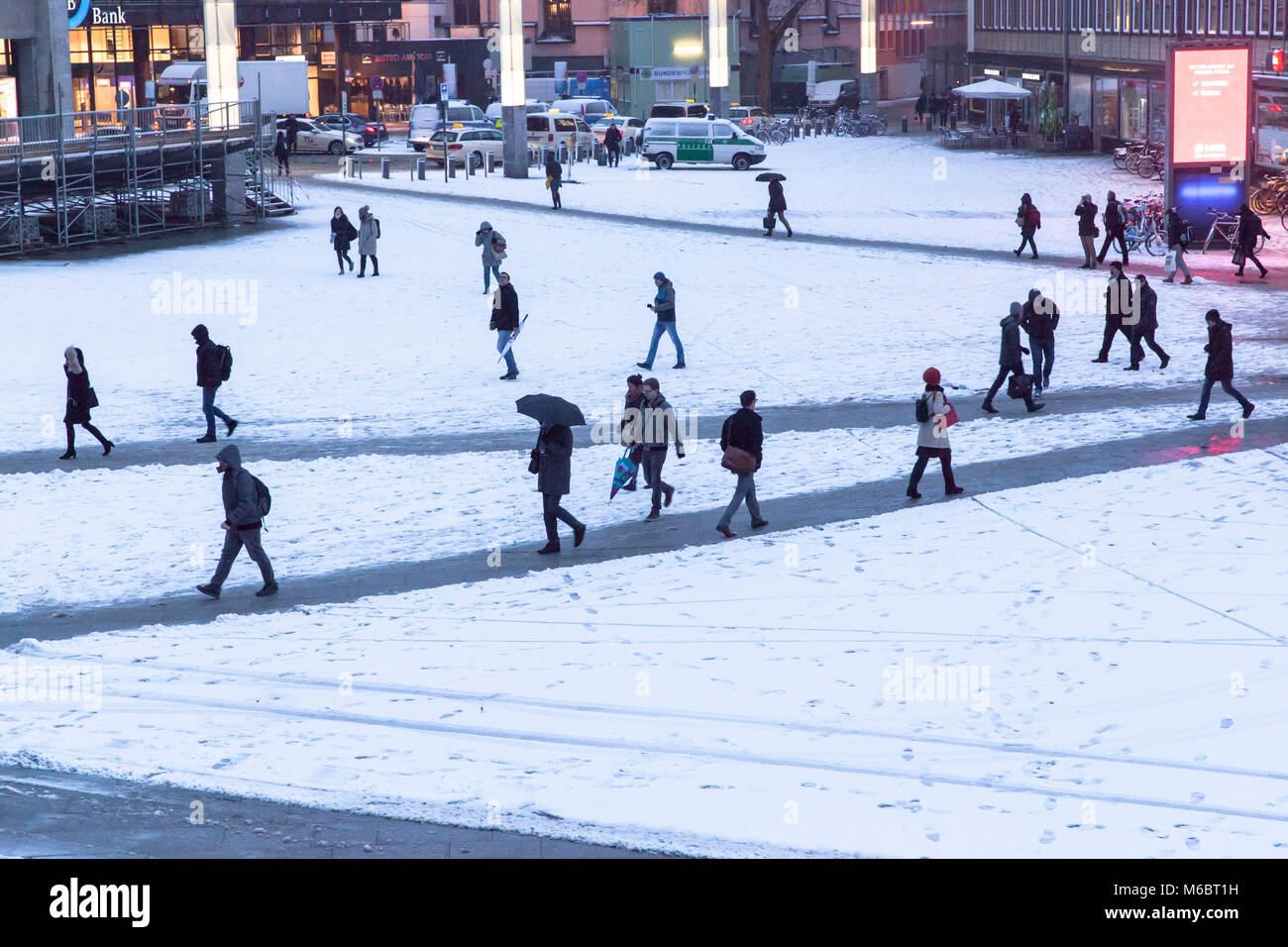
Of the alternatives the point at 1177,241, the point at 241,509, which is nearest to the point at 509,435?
the point at 241,509

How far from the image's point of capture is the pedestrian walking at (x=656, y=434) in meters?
14.4

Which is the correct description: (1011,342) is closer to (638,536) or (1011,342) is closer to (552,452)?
(638,536)

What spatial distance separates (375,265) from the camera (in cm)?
2833

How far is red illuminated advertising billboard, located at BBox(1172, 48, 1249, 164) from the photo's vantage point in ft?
101

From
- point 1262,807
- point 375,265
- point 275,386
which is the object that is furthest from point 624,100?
point 1262,807

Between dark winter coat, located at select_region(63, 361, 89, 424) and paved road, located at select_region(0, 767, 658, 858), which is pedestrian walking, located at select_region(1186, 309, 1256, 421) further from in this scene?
dark winter coat, located at select_region(63, 361, 89, 424)

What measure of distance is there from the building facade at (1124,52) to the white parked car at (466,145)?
19.7m

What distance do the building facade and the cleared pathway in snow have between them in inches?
984

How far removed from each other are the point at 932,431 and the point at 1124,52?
4387cm

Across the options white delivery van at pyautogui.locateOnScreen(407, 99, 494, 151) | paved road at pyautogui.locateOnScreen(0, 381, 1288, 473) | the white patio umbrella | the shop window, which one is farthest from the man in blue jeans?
the shop window

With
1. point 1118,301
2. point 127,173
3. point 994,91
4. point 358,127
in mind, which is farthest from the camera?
point 358,127

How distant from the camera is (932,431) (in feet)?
47.5
